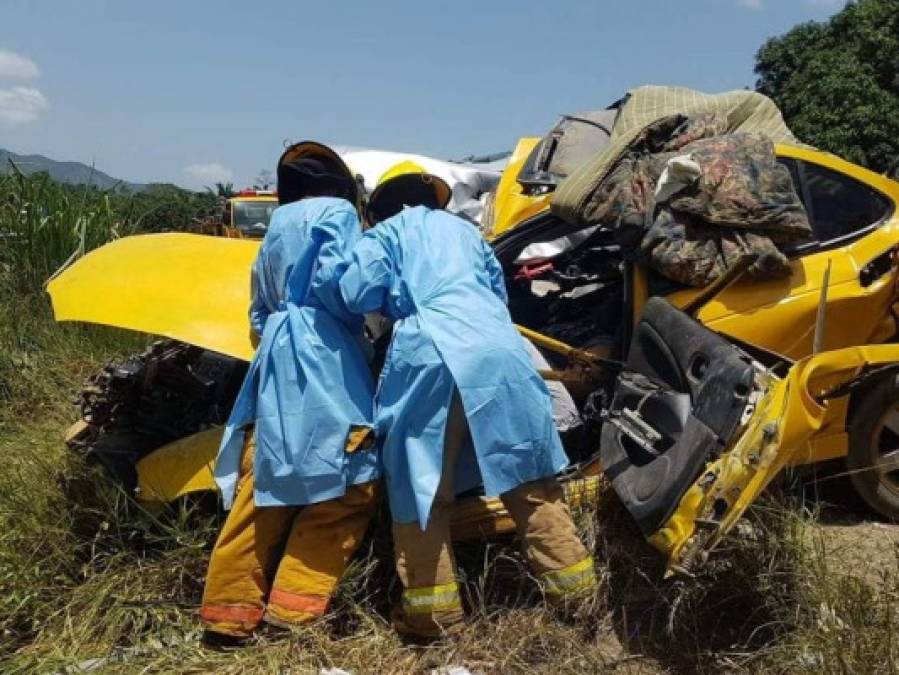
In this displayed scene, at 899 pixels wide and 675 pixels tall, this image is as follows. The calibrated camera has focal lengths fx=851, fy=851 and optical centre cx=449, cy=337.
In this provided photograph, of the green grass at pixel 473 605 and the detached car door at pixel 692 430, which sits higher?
the detached car door at pixel 692 430

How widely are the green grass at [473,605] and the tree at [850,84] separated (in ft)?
46.8

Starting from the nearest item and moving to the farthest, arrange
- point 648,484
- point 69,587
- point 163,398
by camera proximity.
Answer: point 648,484, point 69,587, point 163,398

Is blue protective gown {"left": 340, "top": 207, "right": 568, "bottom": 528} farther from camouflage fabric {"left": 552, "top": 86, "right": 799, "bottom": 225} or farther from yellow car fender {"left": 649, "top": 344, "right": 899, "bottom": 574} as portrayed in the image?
camouflage fabric {"left": 552, "top": 86, "right": 799, "bottom": 225}

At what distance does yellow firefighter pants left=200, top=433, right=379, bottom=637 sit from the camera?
2801mm

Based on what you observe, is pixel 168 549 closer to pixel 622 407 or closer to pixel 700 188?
pixel 622 407

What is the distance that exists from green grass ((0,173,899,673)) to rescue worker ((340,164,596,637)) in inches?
6.3

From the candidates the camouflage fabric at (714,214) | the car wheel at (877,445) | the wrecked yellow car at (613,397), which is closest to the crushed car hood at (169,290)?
the wrecked yellow car at (613,397)

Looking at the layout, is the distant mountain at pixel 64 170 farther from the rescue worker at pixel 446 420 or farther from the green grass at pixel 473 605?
the rescue worker at pixel 446 420

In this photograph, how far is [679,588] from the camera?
2.78 meters

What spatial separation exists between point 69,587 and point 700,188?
283 cm

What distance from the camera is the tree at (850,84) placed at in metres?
15.9

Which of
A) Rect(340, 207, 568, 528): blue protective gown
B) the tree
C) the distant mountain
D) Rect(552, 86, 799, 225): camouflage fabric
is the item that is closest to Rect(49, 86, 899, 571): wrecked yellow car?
Rect(552, 86, 799, 225): camouflage fabric

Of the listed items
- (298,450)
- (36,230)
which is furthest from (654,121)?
(36,230)

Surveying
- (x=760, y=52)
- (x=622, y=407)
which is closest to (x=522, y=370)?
(x=622, y=407)
